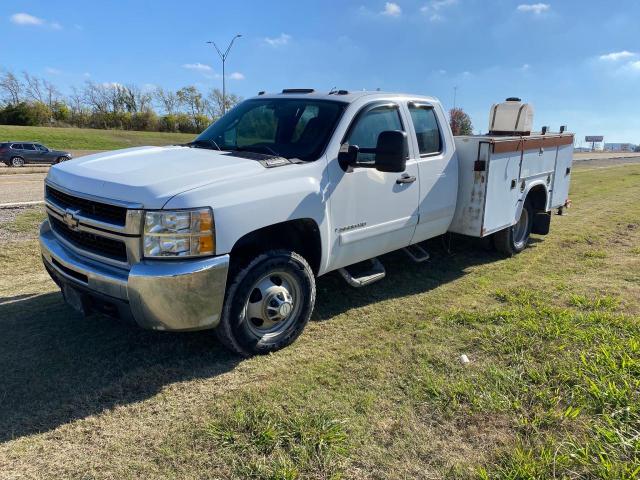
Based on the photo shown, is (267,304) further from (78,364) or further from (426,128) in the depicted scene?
(426,128)

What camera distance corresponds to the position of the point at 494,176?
556 centimetres

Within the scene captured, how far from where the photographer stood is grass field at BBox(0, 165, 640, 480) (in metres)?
2.61

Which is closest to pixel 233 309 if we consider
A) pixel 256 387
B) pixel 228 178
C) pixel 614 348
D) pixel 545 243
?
pixel 256 387

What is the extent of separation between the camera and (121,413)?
3033 mm

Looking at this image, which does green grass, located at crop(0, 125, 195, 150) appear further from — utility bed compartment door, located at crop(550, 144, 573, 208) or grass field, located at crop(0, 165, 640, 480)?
grass field, located at crop(0, 165, 640, 480)

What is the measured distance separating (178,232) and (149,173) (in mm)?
572

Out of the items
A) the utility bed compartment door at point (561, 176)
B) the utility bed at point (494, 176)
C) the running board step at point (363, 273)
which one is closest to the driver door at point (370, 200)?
the running board step at point (363, 273)

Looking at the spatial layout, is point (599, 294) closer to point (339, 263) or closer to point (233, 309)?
point (339, 263)

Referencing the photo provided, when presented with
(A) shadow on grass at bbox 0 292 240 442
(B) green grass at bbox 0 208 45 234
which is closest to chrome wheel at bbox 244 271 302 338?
(A) shadow on grass at bbox 0 292 240 442

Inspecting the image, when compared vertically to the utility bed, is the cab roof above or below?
above

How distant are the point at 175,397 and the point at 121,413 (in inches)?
13.3

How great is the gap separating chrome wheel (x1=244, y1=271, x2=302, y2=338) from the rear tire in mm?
3702

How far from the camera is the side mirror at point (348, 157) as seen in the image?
4.00 metres

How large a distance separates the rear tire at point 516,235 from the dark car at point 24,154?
24355 mm
